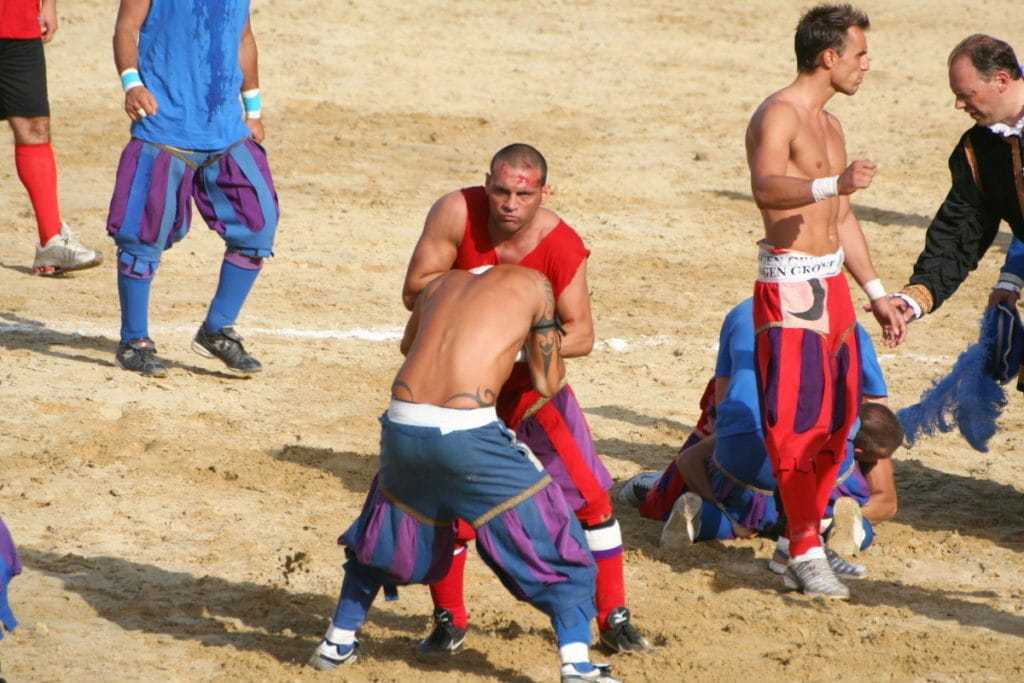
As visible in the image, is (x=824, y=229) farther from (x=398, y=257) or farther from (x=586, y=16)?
(x=586, y=16)

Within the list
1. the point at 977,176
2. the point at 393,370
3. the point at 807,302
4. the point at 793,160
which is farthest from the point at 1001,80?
the point at 393,370

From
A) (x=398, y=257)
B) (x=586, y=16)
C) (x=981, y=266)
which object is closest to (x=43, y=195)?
(x=398, y=257)

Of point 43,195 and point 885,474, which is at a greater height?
point 43,195

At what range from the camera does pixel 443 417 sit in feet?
14.5

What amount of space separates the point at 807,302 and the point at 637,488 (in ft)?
4.70

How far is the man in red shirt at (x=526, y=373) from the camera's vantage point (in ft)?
16.0

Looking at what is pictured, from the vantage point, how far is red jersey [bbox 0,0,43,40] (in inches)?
349

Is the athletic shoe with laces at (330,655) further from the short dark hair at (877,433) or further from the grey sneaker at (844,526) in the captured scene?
the short dark hair at (877,433)

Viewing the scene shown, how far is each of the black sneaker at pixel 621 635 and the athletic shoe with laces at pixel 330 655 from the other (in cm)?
86

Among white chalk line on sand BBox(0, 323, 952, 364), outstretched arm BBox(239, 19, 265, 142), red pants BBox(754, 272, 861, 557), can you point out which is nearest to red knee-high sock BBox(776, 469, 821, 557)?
A: red pants BBox(754, 272, 861, 557)

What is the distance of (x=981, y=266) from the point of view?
10.9m

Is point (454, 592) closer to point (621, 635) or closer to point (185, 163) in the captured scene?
point (621, 635)

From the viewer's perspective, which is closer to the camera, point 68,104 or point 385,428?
point 385,428

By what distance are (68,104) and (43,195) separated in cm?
523
